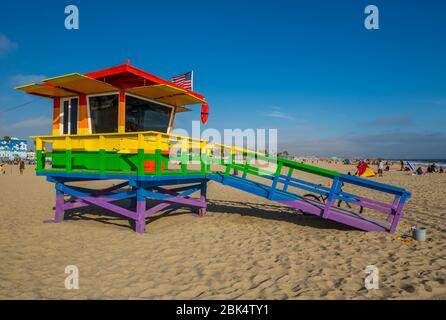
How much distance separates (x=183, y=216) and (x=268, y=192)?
11.4ft

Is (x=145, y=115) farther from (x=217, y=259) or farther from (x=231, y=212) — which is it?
(x=217, y=259)

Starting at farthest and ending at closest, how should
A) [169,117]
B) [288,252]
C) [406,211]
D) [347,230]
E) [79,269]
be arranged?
[406,211], [169,117], [347,230], [288,252], [79,269]

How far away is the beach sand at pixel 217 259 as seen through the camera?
14.0ft

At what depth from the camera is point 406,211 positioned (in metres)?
10.6

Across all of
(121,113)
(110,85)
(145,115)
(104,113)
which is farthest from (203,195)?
(110,85)

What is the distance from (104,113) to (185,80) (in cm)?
324

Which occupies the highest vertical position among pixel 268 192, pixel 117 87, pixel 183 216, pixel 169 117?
pixel 117 87

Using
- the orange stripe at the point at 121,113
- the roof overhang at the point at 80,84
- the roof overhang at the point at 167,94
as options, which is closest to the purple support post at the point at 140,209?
the orange stripe at the point at 121,113

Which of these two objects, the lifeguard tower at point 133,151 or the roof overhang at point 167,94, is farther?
the roof overhang at point 167,94

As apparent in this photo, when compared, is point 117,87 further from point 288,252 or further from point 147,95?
point 288,252

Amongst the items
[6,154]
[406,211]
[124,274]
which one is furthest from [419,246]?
[6,154]

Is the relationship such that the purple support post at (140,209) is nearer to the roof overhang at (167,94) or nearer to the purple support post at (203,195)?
the purple support post at (203,195)

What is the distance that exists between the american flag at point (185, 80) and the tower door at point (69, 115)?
11.4 ft

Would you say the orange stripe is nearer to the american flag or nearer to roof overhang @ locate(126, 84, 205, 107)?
roof overhang @ locate(126, 84, 205, 107)
